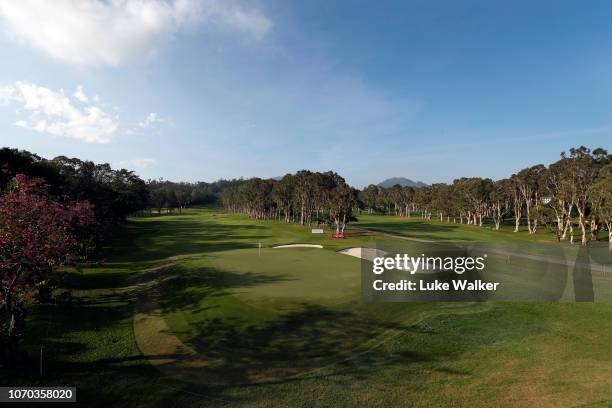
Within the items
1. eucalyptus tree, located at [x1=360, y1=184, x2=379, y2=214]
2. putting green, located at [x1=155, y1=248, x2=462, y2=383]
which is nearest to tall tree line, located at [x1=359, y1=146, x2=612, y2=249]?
eucalyptus tree, located at [x1=360, y1=184, x2=379, y2=214]

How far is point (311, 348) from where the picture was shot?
1602 cm

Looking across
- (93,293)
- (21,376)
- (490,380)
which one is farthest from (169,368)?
(93,293)

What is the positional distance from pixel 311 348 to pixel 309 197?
79.9 meters

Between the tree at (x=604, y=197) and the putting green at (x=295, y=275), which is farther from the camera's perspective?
the tree at (x=604, y=197)

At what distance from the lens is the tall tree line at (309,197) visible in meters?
70.9

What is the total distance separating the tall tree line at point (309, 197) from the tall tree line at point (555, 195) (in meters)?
42.2

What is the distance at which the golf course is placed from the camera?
40.8 ft

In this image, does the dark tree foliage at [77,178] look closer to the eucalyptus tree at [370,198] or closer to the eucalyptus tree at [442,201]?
the eucalyptus tree at [442,201]

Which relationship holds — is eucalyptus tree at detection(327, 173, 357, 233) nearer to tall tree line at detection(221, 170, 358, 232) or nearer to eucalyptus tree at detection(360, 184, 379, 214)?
tall tree line at detection(221, 170, 358, 232)

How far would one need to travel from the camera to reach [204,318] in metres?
20.1

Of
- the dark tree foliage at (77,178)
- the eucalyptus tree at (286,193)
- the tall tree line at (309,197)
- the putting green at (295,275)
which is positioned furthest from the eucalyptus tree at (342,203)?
the dark tree foliage at (77,178)

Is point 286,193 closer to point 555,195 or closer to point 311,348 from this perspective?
point 555,195

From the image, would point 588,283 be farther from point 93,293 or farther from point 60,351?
point 93,293

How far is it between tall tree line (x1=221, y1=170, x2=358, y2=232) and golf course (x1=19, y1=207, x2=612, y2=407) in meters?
45.1
